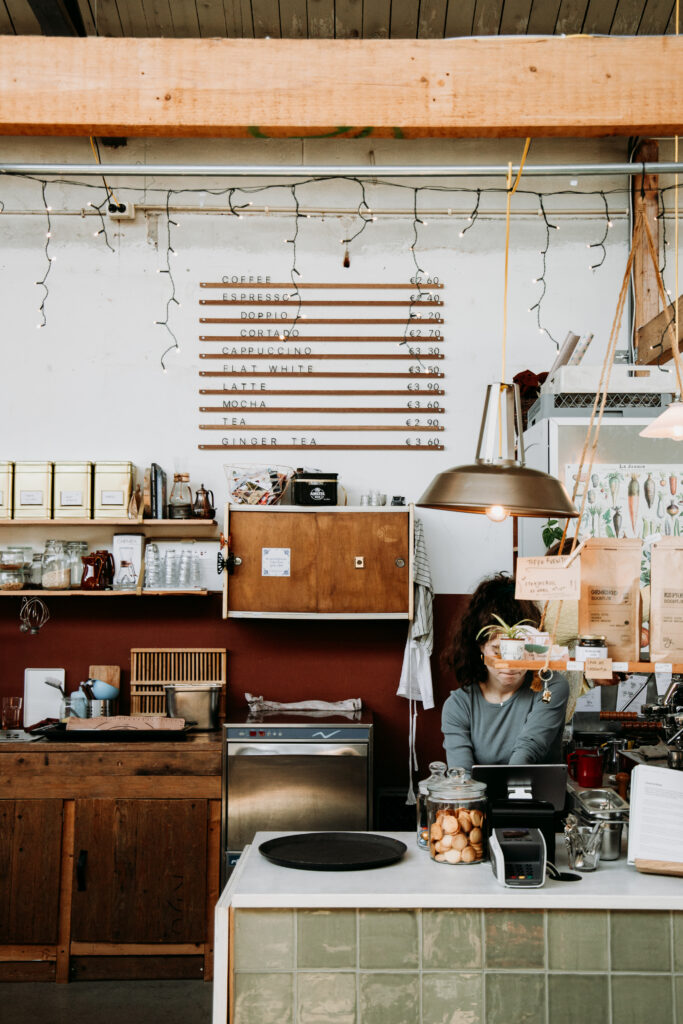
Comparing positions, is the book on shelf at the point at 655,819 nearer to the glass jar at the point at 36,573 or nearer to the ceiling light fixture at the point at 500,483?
the ceiling light fixture at the point at 500,483

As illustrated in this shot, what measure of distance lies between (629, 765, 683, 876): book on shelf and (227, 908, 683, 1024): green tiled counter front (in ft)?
0.66

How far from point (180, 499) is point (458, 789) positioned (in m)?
2.78

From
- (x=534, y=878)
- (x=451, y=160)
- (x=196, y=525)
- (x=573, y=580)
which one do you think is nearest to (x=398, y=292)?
(x=451, y=160)

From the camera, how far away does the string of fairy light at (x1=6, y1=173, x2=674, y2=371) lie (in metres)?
5.24

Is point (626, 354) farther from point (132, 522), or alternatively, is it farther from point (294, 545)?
point (132, 522)

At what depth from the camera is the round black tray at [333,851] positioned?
254 cm

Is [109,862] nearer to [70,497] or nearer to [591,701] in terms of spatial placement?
[70,497]

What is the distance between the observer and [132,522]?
187 inches

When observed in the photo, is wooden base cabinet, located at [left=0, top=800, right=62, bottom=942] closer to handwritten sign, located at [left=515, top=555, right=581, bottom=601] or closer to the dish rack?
the dish rack

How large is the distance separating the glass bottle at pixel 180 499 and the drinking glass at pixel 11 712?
1.30 metres

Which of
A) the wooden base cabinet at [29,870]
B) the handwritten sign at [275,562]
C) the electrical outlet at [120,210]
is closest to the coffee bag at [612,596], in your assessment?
the handwritten sign at [275,562]

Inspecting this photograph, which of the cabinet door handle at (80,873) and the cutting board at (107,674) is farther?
the cutting board at (107,674)

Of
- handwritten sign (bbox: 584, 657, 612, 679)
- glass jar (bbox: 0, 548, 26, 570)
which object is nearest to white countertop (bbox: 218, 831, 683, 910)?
handwritten sign (bbox: 584, 657, 612, 679)

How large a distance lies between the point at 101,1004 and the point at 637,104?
4.08 m
